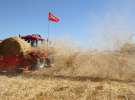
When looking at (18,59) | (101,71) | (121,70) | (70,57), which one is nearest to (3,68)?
(18,59)

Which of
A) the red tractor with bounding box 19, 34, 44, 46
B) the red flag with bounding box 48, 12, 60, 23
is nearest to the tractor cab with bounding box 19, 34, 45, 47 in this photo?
the red tractor with bounding box 19, 34, 44, 46

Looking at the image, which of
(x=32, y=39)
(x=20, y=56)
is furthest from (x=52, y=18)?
(x=20, y=56)

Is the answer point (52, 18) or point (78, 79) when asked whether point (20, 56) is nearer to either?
point (78, 79)

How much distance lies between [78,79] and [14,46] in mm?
5202

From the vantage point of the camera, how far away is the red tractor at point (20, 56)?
55.4 ft

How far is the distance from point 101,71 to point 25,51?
441cm

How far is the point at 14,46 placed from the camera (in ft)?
57.8

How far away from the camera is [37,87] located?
429 inches

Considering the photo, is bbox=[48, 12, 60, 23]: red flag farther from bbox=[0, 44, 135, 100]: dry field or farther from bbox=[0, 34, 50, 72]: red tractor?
bbox=[0, 34, 50, 72]: red tractor

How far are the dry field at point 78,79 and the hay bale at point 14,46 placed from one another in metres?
1.62

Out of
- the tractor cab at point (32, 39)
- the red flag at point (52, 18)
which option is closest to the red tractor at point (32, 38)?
the tractor cab at point (32, 39)

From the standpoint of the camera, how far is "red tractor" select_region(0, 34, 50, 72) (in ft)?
55.4

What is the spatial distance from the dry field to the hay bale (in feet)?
5.32

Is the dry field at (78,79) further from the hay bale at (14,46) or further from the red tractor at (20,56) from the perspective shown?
the hay bale at (14,46)
